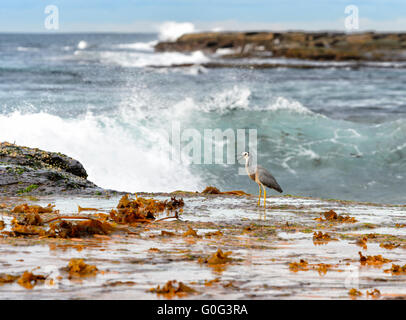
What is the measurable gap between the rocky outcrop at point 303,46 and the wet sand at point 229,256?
54.9 metres

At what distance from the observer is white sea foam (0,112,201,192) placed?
12234mm

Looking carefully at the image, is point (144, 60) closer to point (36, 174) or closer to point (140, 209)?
point (36, 174)

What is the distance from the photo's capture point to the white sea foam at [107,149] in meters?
12.2

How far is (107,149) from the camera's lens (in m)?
13.9

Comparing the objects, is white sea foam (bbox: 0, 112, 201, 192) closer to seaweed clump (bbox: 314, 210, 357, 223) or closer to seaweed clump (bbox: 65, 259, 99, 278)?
seaweed clump (bbox: 314, 210, 357, 223)

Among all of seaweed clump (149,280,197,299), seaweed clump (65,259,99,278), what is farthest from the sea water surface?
seaweed clump (149,280,197,299)

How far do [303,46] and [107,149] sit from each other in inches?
2264

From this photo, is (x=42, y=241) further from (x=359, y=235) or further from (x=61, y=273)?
(x=359, y=235)

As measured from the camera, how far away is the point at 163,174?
1305 centimetres

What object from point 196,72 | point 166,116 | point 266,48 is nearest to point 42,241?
point 166,116

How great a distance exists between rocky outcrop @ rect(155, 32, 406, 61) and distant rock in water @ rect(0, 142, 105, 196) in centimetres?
5289

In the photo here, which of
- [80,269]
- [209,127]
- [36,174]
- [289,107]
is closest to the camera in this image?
[80,269]

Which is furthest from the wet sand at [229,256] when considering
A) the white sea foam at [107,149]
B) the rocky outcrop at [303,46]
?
the rocky outcrop at [303,46]

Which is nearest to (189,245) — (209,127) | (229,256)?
(229,256)
